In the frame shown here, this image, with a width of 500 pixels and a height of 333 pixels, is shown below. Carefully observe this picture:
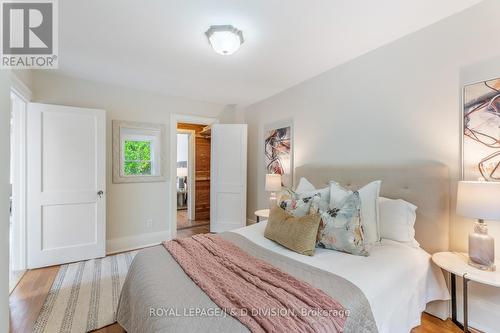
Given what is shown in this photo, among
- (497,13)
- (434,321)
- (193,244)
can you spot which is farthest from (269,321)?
(497,13)

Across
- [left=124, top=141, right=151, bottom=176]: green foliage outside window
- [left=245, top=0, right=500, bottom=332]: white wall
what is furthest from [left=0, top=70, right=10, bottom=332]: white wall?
[left=245, top=0, right=500, bottom=332]: white wall

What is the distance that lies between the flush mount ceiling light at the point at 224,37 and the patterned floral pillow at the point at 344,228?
63.6 inches

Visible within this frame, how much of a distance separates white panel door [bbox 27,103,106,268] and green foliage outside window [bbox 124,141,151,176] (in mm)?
407

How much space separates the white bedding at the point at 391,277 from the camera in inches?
53.4

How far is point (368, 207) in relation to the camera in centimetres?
200

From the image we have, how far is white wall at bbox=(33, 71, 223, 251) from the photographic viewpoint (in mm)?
3049

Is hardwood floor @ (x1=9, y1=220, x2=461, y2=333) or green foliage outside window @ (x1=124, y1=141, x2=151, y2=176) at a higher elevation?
green foliage outside window @ (x1=124, y1=141, x2=151, y2=176)

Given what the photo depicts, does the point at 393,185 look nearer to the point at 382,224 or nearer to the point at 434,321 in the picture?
the point at 382,224

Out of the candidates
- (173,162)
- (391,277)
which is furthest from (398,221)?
(173,162)

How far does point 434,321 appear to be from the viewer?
1.92 m

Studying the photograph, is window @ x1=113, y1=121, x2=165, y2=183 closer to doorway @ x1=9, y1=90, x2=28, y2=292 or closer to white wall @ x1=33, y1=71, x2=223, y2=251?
white wall @ x1=33, y1=71, x2=223, y2=251

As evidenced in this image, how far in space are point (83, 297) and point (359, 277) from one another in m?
2.47

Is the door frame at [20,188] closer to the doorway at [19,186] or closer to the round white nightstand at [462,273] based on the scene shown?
the doorway at [19,186]

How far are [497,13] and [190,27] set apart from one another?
230 cm
